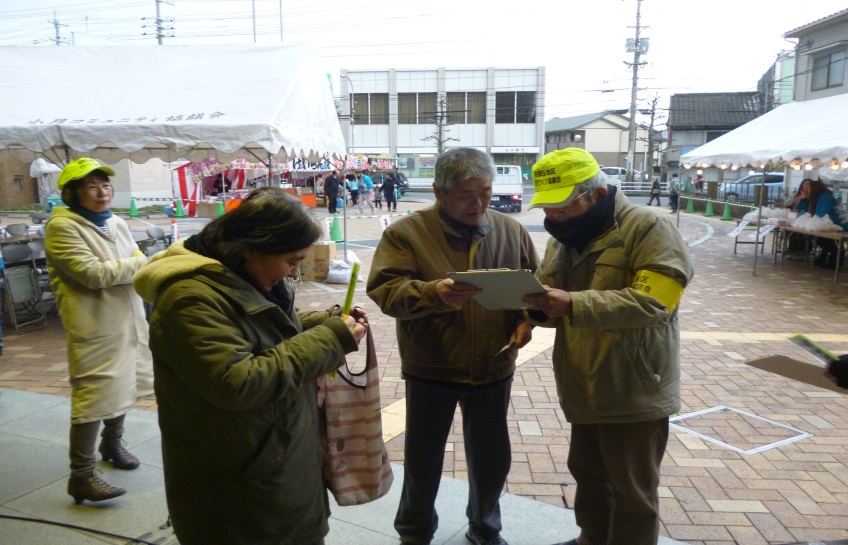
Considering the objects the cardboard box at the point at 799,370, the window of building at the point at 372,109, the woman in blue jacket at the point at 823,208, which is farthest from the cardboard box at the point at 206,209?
the window of building at the point at 372,109

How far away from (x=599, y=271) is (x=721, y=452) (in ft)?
7.96

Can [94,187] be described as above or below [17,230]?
above

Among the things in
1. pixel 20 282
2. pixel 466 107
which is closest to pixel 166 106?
pixel 20 282

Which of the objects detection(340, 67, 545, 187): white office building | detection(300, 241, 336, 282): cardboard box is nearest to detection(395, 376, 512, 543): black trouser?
detection(300, 241, 336, 282): cardboard box

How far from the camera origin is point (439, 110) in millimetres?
48469

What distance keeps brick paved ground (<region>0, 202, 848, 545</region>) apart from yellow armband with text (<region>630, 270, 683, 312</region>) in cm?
152

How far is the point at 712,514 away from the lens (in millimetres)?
3225

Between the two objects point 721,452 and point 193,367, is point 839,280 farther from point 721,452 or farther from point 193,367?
point 193,367

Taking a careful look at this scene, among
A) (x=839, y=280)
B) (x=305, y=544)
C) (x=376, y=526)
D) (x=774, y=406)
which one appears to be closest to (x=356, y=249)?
(x=839, y=280)

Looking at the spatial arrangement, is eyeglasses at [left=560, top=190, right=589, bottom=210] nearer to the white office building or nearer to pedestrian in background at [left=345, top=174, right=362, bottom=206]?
pedestrian in background at [left=345, top=174, right=362, bottom=206]

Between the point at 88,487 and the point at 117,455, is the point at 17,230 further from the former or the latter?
the point at 88,487

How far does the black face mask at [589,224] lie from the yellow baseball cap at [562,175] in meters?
0.09

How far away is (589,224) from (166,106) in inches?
238

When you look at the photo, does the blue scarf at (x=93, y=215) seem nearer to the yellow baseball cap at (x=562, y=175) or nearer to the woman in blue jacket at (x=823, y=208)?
the yellow baseball cap at (x=562, y=175)
